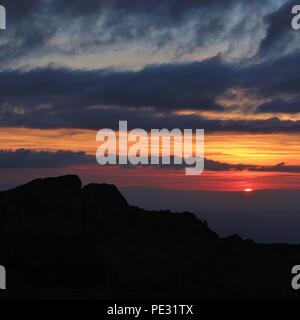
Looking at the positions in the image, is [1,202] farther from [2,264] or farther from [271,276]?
[271,276]

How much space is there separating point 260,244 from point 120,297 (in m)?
57.9

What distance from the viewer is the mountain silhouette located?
172 m

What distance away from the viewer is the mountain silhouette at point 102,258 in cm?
17212

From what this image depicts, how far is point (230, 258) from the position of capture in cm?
19400

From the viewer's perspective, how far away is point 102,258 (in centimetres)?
17975
